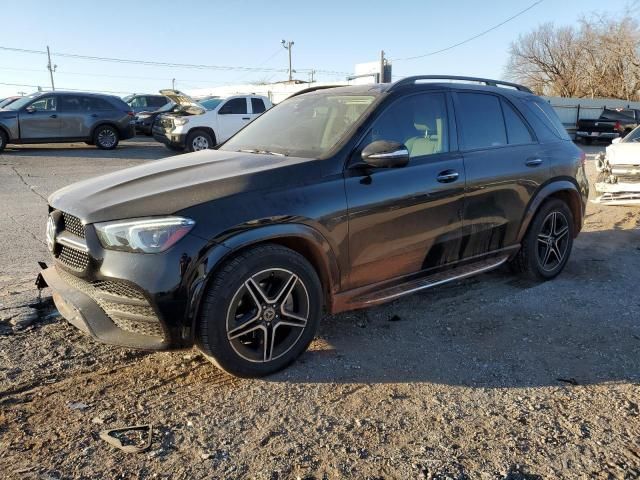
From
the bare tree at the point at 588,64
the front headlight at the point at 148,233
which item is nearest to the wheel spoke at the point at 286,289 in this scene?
the front headlight at the point at 148,233

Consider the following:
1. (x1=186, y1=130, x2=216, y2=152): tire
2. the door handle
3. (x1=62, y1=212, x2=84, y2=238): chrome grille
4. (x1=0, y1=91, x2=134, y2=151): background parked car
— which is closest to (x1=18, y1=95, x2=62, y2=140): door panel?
(x1=0, y1=91, x2=134, y2=151): background parked car

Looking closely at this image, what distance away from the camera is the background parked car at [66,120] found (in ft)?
49.9

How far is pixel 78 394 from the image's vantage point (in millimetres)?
3125

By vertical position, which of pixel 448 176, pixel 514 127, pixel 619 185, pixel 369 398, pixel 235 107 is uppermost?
pixel 235 107

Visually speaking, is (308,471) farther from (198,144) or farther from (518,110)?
(198,144)

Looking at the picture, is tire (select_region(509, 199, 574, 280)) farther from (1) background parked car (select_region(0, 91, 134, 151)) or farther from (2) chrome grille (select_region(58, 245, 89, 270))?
(1) background parked car (select_region(0, 91, 134, 151))

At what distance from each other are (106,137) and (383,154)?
15.3 metres

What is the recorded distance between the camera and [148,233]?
294 cm

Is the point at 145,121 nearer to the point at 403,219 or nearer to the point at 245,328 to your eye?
the point at 403,219

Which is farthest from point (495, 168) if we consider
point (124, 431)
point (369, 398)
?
point (124, 431)

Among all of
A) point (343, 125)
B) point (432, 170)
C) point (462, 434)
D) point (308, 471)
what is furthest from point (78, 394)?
point (432, 170)

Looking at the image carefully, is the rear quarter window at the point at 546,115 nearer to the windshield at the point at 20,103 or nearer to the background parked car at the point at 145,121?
the windshield at the point at 20,103

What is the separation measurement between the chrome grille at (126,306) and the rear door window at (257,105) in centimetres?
1424

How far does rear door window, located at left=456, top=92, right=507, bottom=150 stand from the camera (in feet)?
14.7
